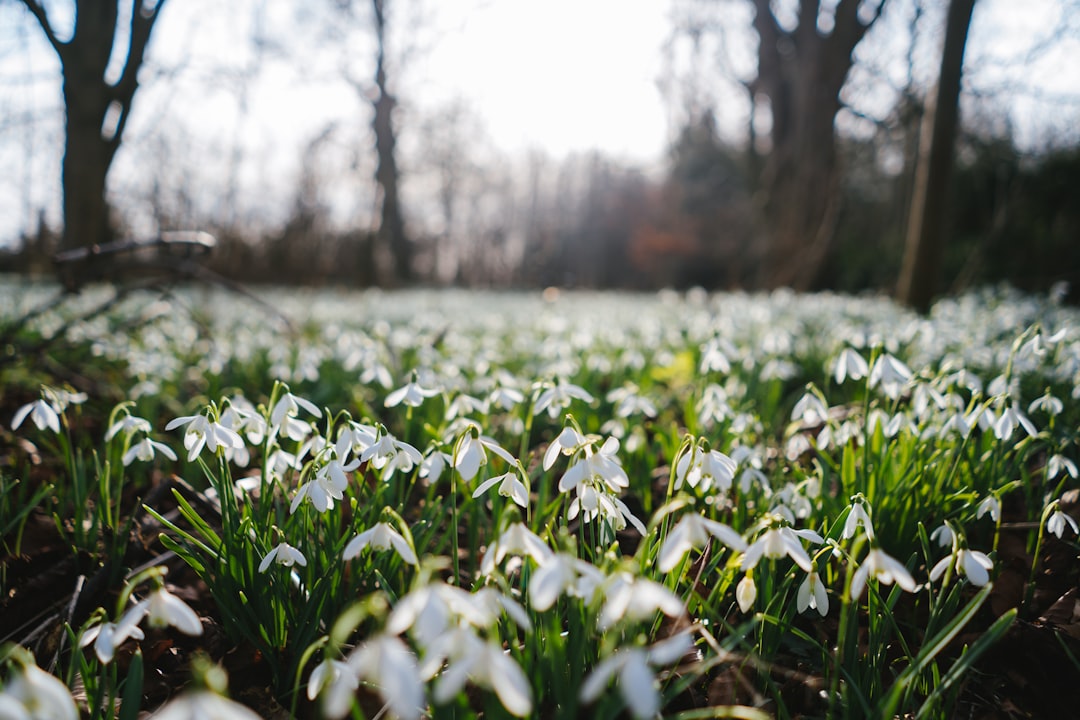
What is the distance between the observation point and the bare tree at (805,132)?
1073cm

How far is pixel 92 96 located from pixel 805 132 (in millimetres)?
11183

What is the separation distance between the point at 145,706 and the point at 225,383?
2.53 m

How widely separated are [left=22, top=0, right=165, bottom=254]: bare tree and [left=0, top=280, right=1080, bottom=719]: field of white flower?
22.6ft

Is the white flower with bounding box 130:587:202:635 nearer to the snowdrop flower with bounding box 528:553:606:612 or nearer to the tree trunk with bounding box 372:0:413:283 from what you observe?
the snowdrop flower with bounding box 528:553:606:612

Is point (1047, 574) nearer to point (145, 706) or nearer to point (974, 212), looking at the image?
point (145, 706)

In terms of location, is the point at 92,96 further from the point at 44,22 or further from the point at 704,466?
the point at 704,466

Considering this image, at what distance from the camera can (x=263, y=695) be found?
4.33ft

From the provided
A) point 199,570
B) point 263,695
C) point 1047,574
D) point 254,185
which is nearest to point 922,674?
point 1047,574

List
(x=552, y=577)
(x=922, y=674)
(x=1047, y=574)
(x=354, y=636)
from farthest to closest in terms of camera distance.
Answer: (x=1047, y=574), (x=354, y=636), (x=922, y=674), (x=552, y=577)

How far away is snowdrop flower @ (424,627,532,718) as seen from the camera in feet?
2.08

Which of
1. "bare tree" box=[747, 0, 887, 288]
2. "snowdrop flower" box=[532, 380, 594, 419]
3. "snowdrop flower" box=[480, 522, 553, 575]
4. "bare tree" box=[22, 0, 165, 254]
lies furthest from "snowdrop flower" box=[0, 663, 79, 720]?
"bare tree" box=[747, 0, 887, 288]

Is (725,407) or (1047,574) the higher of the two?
(725,407)

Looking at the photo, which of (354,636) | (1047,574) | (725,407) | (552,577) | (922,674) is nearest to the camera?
(552,577)

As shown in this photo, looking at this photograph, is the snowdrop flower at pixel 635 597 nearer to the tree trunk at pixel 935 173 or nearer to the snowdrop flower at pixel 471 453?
the snowdrop flower at pixel 471 453
